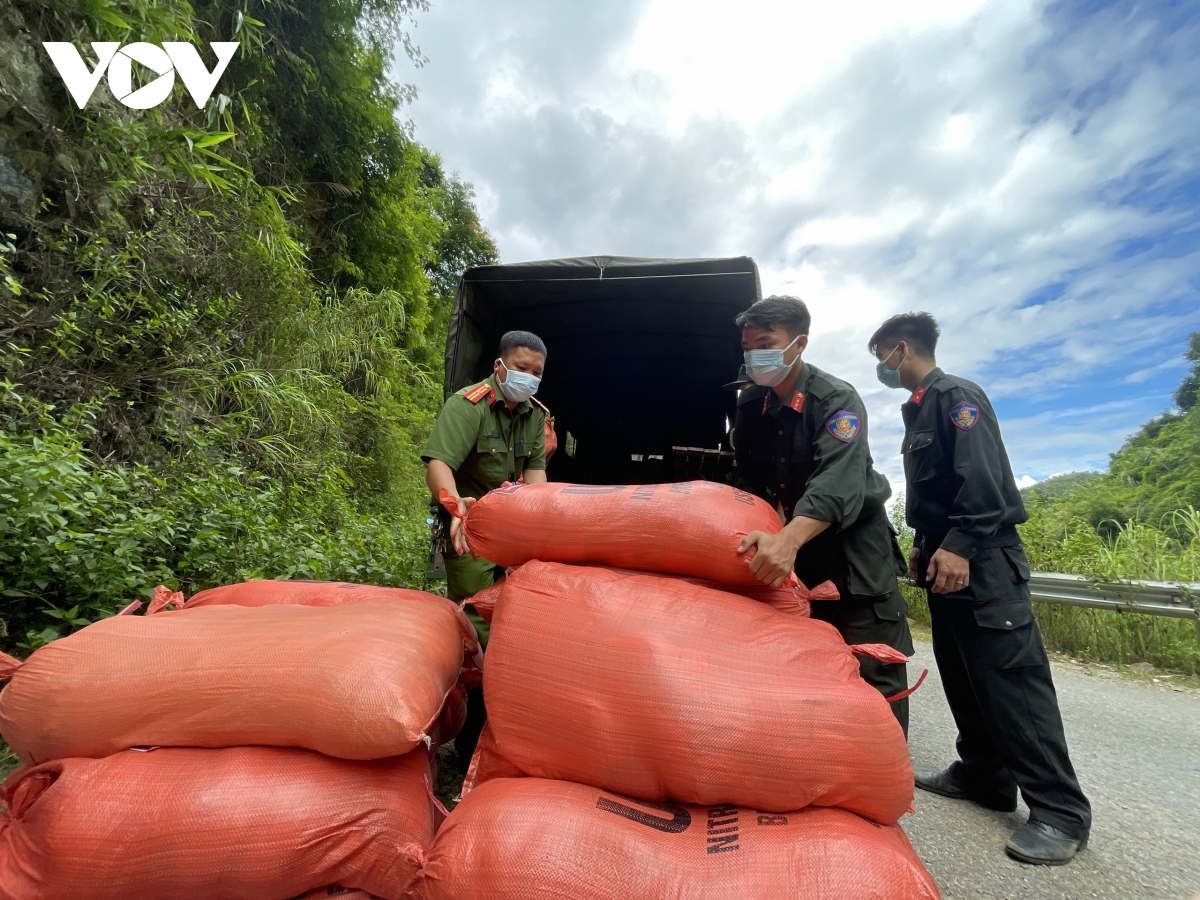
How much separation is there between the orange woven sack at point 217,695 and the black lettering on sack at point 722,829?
20.5 inches

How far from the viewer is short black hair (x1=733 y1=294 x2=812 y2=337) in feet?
5.73

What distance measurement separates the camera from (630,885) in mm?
857

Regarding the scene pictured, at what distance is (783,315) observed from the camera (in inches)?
68.8

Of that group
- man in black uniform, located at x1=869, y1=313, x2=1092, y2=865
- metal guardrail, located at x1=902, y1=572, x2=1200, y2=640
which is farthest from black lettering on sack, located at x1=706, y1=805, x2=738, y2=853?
metal guardrail, located at x1=902, y1=572, x2=1200, y2=640

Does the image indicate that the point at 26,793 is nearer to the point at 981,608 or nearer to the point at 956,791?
the point at 981,608

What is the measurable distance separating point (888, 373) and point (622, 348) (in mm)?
1844

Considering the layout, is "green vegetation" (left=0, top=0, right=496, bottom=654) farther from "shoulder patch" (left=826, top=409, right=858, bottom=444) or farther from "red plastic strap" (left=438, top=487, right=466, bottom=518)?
"shoulder patch" (left=826, top=409, right=858, bottom=444)

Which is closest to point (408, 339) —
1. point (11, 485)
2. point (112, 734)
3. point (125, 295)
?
point (125, 295)

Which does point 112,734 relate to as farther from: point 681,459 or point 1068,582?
point 1068,582

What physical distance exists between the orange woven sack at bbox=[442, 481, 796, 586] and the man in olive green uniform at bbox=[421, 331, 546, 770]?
64 cm

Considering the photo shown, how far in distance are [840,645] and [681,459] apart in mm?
2676

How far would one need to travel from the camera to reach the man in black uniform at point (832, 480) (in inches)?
60.5

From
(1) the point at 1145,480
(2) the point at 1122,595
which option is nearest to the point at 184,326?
(2) the point at 1122,595

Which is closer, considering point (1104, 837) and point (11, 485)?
point (1104, 837)
